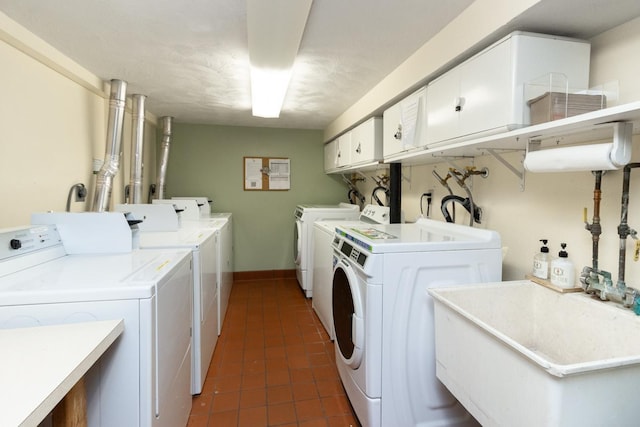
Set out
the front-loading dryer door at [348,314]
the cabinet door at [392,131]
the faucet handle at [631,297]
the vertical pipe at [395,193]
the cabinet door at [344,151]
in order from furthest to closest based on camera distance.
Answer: the cabinet door at [344,151], the vertical pipe at [395,193], the cabinet door at [392,131], the front-loading dryer door at [348,314], the faucet handle at [631,297]

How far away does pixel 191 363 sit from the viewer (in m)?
1.92

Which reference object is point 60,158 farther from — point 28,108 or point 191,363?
point 191,363

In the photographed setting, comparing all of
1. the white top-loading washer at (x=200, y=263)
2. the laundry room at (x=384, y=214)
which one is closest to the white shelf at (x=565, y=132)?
the laundry room at (x=384, y=214)

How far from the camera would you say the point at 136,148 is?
295 cm

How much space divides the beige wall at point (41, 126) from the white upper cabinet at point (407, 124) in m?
2.26

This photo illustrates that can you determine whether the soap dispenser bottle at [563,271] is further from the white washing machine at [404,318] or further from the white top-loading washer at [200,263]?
the white top-loading washer at [200,263]

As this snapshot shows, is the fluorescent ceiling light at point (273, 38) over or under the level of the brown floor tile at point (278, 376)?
over

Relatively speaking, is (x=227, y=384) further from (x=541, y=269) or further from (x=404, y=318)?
(x=541, y=269)

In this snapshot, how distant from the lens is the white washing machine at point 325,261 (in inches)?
104

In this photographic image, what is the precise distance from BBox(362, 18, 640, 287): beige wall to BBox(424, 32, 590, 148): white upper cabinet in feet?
0.35

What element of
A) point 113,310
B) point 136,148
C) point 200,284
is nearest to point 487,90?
point 113,310

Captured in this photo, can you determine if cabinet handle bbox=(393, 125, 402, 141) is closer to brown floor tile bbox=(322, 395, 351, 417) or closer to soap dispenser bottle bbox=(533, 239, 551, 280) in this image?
soap dispenser bottle bbox=(533, 239, 551, 280)

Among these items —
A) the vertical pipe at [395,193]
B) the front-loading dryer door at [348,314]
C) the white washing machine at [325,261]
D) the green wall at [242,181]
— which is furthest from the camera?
the green wall at [242,181]

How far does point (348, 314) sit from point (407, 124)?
128 cm
